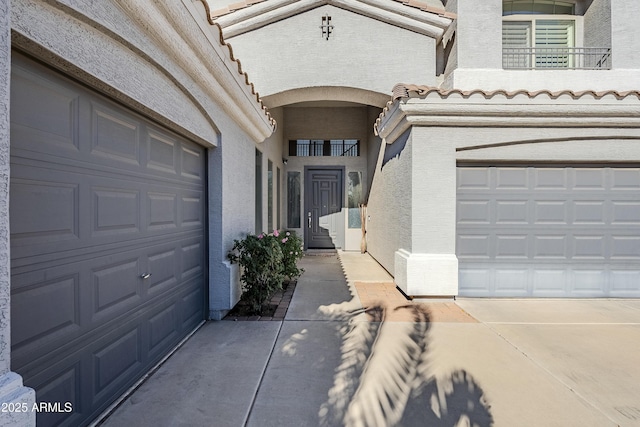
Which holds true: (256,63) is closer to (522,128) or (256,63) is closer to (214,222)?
(214,222)

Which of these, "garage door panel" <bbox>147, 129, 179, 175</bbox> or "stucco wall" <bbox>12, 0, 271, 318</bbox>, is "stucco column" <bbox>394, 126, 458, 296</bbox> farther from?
"garage door panel" <bbox>147, 129, 179, 175</bbox>

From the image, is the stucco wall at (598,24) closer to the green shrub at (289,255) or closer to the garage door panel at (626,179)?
the garage door panel at (626,179)

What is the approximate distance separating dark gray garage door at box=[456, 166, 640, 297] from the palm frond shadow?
2344 millimetres

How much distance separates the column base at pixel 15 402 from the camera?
133 centimetres

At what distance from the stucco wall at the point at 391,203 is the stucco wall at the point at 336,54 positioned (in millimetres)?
1749

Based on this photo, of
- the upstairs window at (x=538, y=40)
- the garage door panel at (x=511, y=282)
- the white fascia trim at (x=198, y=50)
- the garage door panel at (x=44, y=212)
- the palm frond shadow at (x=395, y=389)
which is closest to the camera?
the garage door panel at (x=44, y=212)

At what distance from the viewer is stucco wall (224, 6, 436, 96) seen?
6.82m

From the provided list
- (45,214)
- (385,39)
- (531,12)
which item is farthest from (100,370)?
(531,12)

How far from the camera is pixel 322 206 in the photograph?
10805 millimetres

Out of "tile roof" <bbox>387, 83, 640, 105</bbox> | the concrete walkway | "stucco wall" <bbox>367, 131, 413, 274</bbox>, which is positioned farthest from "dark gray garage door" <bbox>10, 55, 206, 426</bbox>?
"stucco wall" <bbox>367, 131, 413, 274</bbox>

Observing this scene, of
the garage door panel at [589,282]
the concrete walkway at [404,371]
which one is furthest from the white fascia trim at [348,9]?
the concrete walkway at [404,371]

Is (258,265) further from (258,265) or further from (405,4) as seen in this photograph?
(405,4)

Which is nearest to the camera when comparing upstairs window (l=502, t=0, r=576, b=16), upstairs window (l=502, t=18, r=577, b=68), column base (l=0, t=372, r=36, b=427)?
column base (l=0, t=372, r=36, b=427)

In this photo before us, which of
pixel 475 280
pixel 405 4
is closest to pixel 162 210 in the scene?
pixel 475 280
